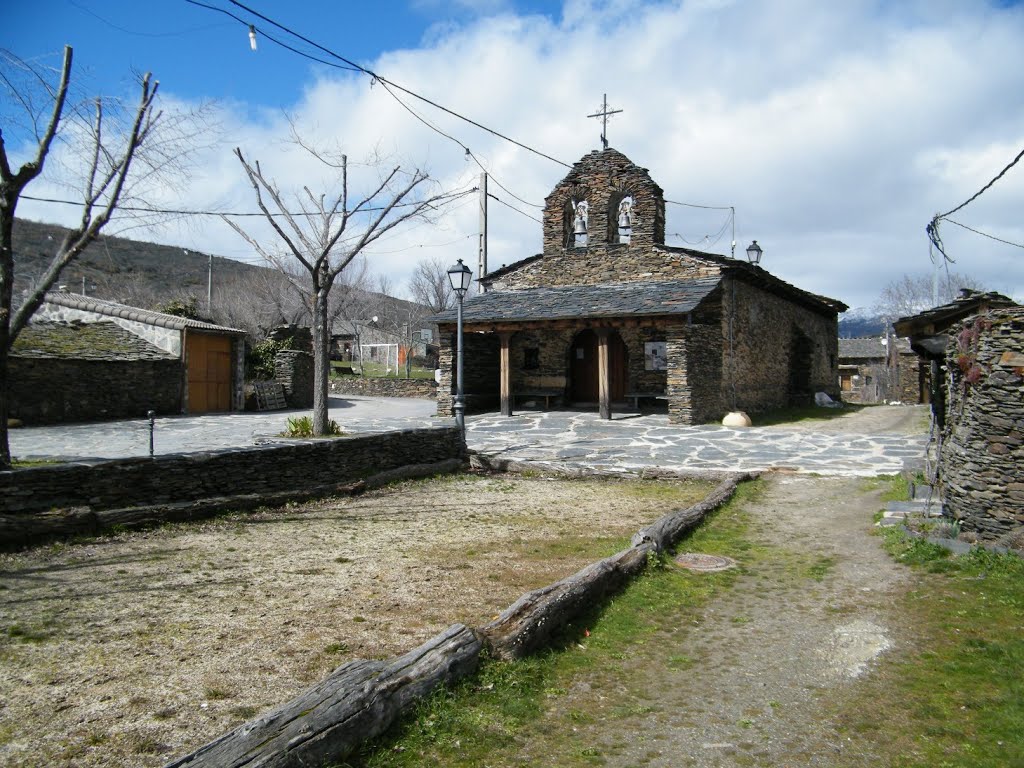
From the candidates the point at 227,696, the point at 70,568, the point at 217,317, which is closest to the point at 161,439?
the point at 70,568

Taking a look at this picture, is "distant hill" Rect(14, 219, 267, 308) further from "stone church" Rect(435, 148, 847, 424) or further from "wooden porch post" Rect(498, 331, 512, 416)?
"wooden porch post" Rect(498, 331, 512, 416)

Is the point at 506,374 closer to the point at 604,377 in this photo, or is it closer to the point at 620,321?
the point at 604,377

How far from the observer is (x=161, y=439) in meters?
13.7

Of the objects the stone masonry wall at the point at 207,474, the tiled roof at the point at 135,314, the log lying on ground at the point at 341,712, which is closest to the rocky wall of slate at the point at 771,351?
the stone masonry wall at the point at 207,474

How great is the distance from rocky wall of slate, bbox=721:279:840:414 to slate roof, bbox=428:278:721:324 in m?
1.58

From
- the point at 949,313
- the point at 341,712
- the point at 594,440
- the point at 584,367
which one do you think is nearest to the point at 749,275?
the point at 584,367

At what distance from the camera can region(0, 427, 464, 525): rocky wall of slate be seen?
261 inches

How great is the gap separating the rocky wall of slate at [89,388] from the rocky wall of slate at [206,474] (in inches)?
402

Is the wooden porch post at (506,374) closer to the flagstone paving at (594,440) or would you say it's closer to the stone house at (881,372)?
the flagstone paving at (594,440)

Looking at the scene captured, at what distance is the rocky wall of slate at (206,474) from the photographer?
21.8 feet

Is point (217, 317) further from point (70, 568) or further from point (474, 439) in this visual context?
point (70, 568)

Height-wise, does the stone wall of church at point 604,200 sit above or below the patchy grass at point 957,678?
above

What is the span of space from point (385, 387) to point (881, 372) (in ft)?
97.5

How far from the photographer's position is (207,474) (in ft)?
26.5
